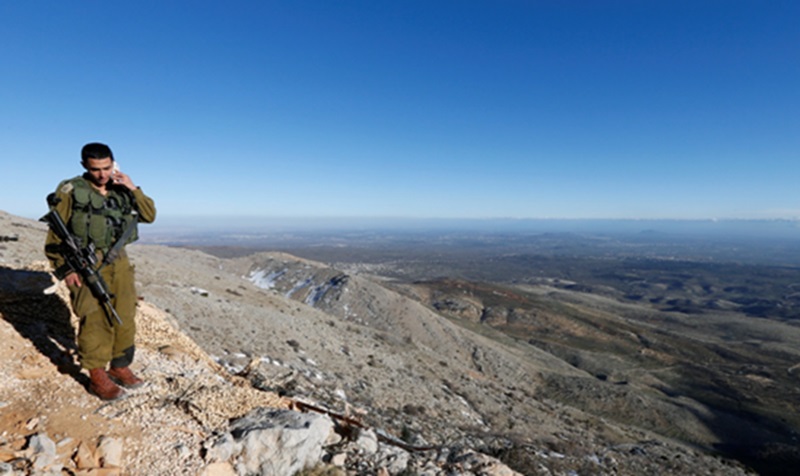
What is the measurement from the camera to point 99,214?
512 cm

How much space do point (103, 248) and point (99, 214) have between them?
0.52 metres

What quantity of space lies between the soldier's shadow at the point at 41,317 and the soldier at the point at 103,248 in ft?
2.02

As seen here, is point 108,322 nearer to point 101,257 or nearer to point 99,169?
point 101,257

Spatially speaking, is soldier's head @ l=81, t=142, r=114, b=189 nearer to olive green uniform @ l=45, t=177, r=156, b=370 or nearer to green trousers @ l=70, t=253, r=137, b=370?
olive green uniform @ l=45, t=177, r=156, b=370

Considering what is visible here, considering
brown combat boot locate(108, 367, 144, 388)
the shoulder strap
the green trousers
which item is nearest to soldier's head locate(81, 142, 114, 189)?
the shoulder strap

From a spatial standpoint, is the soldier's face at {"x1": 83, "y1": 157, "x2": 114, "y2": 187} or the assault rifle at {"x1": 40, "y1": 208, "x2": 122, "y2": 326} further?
the soldier's face at {"x1": 83, "y1": 157, "x2": 114, "y2": 187}

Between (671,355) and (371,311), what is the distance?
45032 millimetres

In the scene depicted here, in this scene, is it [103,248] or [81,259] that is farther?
[103,248]

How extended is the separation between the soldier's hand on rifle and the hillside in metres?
1.51

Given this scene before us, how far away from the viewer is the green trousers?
4910 millimetres

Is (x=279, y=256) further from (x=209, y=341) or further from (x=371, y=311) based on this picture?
(x=209, y=341)

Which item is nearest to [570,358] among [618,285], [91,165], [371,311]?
[371,311]

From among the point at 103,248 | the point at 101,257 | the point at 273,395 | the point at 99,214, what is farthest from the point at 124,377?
the point at 99,214

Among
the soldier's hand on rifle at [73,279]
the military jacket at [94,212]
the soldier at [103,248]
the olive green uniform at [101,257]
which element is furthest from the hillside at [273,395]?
the military jacket at [94,212]
